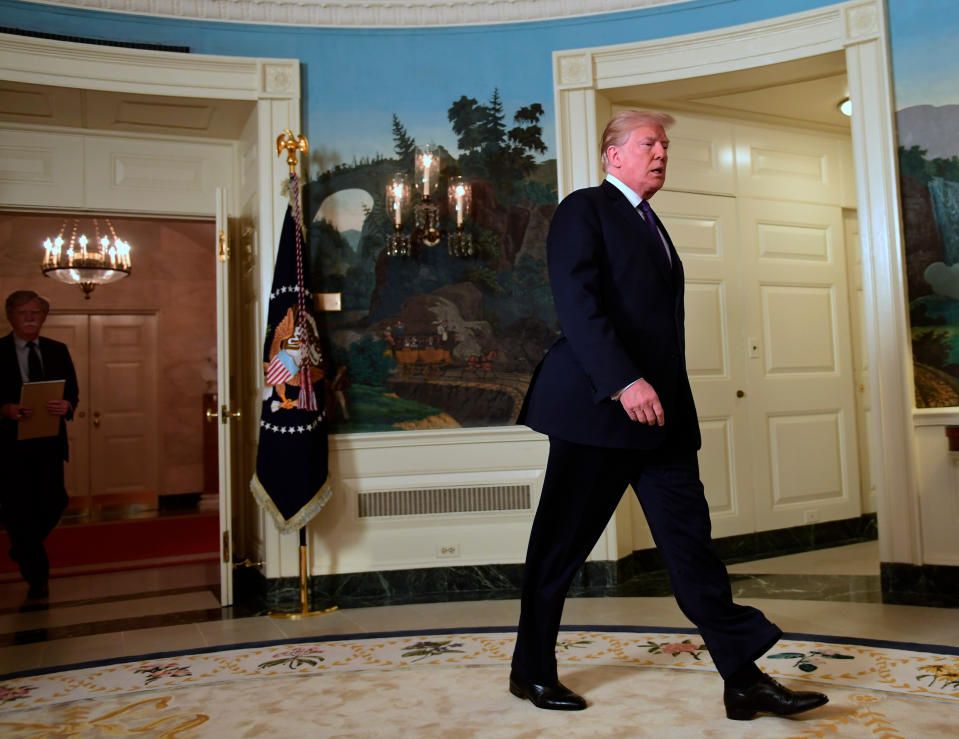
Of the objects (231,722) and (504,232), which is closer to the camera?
(231,722)

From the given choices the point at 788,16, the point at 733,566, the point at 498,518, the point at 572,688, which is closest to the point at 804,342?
the point at 733,566

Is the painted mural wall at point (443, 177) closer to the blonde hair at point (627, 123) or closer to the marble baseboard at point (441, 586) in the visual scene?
the marble baseboard at point (441, 586)

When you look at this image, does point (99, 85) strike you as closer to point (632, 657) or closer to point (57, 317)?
point (632, 657)

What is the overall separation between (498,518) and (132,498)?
21.2 ft

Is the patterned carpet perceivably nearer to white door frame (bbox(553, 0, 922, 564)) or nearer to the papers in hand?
white door frame (bbox(553, 0, 922, 564))

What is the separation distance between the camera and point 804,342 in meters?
5.47

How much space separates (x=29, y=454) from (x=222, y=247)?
175 centimetres

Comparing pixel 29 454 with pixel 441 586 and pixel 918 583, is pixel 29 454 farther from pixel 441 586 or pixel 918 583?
pixel 918 583

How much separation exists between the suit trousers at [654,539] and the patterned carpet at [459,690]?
0.21 m

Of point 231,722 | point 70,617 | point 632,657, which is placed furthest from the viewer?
point 70,617

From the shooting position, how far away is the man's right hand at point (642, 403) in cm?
213

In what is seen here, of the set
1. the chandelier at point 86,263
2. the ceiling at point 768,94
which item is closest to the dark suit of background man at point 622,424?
the ceiling at point 768,94

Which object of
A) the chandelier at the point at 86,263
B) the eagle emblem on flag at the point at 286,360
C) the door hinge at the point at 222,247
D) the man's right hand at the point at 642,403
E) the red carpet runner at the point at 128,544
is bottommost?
the red carpet runner at the point at 128,544

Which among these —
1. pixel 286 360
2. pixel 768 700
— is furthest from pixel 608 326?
pixel 286 360
